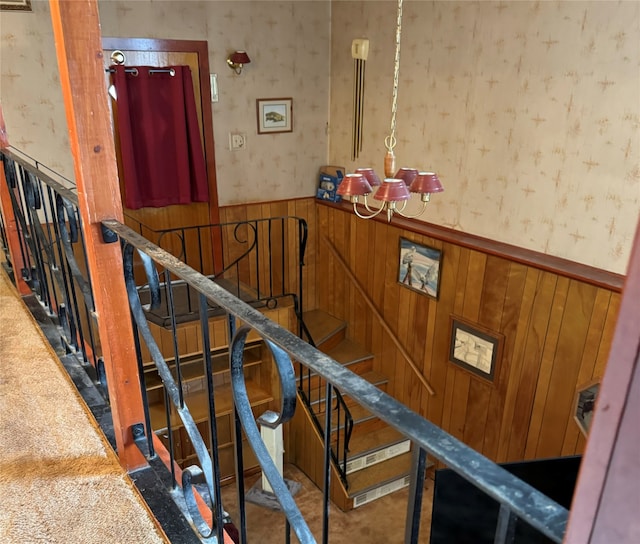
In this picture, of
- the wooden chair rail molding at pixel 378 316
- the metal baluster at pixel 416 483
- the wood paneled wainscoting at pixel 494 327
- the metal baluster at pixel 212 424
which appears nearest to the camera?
the metal baluster at pixel 416 483

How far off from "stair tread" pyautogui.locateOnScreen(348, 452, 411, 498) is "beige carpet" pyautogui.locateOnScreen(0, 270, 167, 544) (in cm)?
302

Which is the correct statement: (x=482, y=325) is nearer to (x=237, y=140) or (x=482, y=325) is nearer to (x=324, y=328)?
(x=324, y=328)

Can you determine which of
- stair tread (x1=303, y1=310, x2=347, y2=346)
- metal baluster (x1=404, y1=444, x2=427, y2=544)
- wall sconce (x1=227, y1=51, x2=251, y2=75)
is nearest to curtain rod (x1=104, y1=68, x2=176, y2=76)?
wall sconce (x1=227, y1=51, x2=251, y2=75)

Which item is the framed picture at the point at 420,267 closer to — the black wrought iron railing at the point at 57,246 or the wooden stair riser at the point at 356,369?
the wooden stair riser at the point at 356,369

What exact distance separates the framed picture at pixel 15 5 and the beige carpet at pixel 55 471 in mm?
2908

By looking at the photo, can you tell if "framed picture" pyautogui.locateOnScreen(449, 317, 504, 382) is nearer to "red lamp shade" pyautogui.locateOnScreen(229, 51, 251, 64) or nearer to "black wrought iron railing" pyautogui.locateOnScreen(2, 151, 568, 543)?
"red lamp shade" pyautogui.locateOnScreen(229, 51, 251, 64)

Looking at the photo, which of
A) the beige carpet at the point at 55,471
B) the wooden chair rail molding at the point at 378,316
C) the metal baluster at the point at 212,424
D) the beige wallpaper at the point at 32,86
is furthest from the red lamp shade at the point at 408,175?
the beige wallpaper at the point at 32,86

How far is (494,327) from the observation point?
3.90 m

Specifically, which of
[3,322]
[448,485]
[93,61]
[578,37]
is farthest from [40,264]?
[578,37]

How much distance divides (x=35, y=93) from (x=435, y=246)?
3.32 metres

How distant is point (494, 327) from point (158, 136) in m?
3.12

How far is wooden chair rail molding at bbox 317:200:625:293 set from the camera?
3232 mm

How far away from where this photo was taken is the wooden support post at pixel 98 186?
1134mm

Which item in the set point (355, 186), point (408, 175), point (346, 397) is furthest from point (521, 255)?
point (346, 397)
